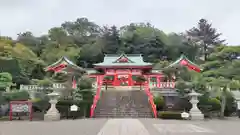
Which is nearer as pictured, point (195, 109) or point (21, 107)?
point (21, 107)

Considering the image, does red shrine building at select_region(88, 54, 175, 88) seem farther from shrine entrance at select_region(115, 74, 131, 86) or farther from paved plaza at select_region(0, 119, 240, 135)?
paved plaza at select_region(0, 119, 240, 135)

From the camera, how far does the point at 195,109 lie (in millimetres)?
18984

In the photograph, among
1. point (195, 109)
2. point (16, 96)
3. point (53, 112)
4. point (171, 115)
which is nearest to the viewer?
point (171, 115)

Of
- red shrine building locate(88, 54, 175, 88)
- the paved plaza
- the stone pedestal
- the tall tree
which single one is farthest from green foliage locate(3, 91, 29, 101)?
the tall tree

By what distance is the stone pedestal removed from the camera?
722 inches

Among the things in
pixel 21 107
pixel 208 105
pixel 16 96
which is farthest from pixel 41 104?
pixel 208 105

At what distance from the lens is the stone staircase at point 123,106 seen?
786 inches

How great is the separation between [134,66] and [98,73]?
5336mm

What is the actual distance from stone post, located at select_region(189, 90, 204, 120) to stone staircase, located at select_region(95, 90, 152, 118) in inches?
131

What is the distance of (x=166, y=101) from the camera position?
72.9ft

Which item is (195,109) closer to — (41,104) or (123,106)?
(123,106)

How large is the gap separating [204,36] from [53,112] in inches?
1904

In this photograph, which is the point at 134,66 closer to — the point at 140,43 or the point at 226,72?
the point at 226,72

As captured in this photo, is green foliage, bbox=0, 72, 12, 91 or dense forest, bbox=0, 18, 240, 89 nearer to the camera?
green foliage, bbox=0, 72, 12, 91
